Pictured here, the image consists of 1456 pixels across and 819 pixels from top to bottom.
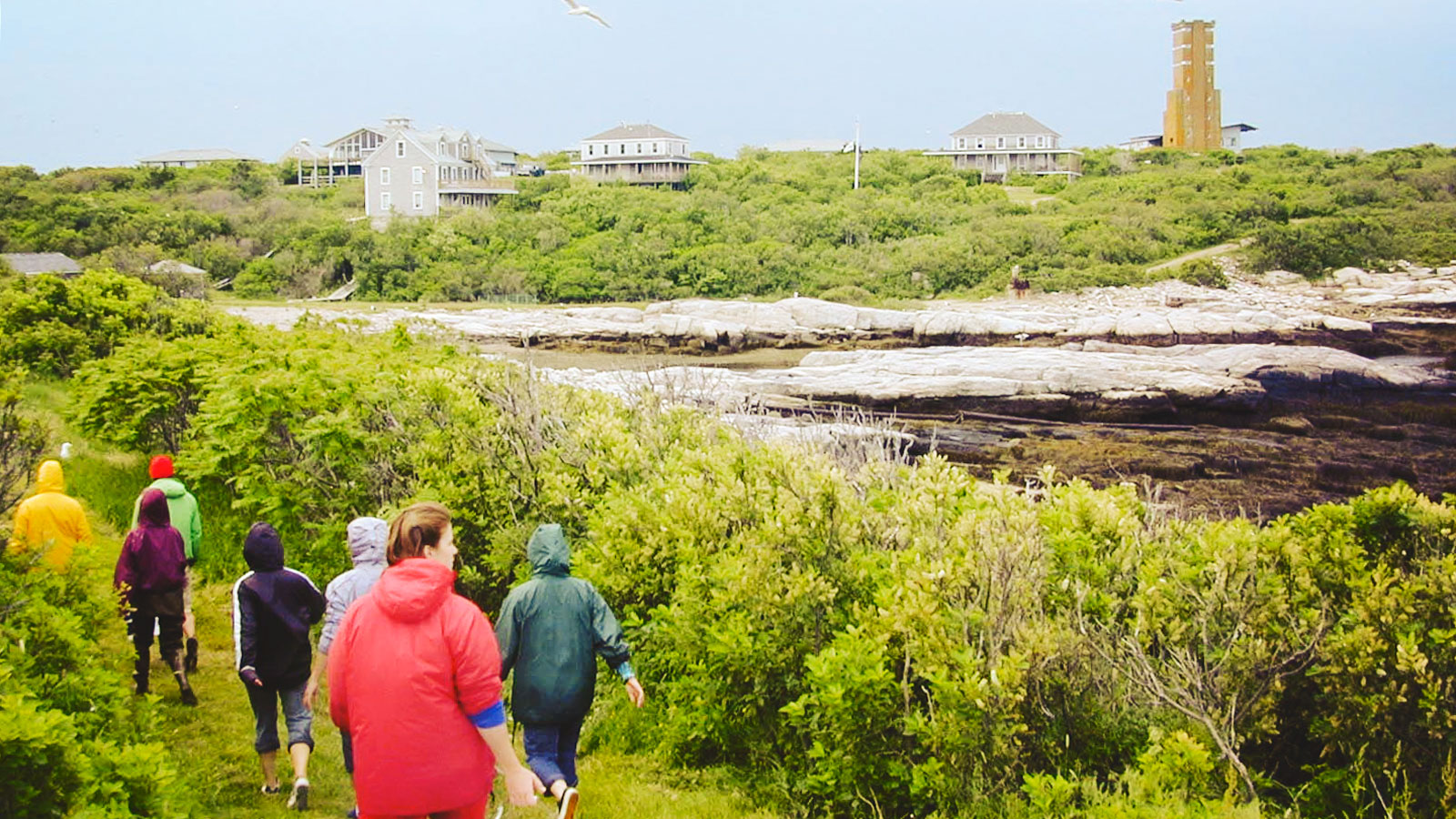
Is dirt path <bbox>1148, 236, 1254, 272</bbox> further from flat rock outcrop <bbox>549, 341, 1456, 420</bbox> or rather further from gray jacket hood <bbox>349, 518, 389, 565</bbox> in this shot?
gray jacket hood <bbox>349, 518, 389, 565</bbox>

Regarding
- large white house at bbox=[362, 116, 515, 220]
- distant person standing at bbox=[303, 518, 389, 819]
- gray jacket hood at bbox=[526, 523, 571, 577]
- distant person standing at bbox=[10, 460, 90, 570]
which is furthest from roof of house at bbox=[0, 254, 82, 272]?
gray jacket hood at bbox=[526, 523, 571, 577]

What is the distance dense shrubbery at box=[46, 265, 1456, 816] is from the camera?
19.3 ft

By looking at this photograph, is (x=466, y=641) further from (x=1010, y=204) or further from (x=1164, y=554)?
(x=1010, y=204)

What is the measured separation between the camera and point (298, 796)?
20.5 feet

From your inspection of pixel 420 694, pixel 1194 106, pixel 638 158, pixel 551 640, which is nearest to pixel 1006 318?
pixel 551 640

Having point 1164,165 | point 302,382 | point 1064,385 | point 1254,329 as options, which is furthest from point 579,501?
point 1164,165

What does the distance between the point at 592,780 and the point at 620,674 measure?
1.80 metres

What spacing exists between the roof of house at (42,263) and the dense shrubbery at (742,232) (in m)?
1.66

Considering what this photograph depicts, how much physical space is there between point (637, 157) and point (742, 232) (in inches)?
806

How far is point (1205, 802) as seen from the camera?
17.4 ft

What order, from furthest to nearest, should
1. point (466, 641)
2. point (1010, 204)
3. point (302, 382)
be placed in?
point (1010, 204) → point (302, 382) → point (466, 641)

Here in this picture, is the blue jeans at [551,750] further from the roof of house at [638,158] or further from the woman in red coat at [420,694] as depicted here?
the roof of house at [638,158]

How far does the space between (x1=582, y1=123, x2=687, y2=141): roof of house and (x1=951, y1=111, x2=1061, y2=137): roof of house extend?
24458 mm

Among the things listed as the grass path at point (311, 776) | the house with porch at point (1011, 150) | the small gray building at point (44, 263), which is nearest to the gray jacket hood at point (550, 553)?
the grass path at point (311, 776)
